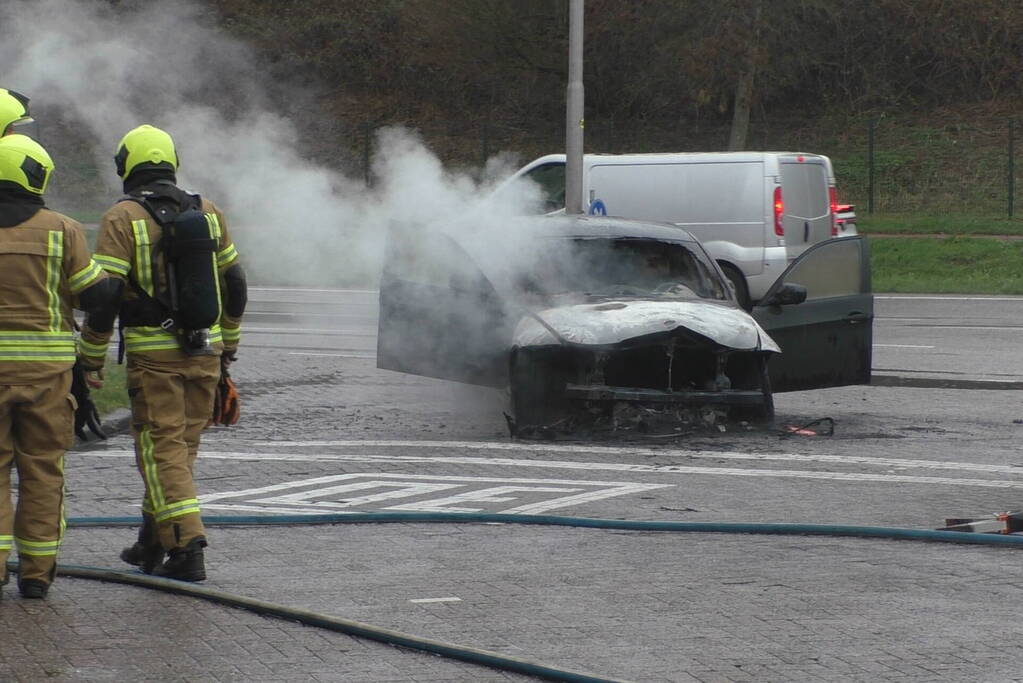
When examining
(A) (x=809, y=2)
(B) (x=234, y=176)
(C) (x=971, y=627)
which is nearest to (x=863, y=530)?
(C) (x=971, y=627)

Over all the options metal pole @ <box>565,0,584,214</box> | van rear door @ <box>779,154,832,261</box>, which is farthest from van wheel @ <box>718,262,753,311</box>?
metal pole @ <box>565,0,584,214</box>

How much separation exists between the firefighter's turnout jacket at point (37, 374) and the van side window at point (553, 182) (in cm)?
1521

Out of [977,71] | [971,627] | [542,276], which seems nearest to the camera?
[971,627]

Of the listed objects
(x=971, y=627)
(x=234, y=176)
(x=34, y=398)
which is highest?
(x=234, y=176)

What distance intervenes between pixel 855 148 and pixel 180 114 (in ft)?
67.8

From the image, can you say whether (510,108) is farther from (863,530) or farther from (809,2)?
(863,530)

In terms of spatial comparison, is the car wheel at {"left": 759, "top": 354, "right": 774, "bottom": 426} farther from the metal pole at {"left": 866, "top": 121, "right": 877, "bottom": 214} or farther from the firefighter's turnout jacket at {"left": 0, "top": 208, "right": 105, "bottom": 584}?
the metal pole at {"left": 866, "top": 121, "right": 877, "bottom": 214}

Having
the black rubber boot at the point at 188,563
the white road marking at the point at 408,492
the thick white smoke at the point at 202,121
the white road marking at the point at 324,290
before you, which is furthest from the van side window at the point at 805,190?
the black rubber boot at the point at 188,563

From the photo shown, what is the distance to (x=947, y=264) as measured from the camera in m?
25.9

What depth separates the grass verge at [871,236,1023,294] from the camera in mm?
24125

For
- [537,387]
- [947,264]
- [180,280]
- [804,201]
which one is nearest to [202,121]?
[537,387]

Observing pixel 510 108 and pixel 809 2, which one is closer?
pixel 809 2

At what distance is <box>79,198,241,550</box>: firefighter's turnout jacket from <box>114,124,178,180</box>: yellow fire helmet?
21 centimetres

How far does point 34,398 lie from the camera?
19.7 ft
